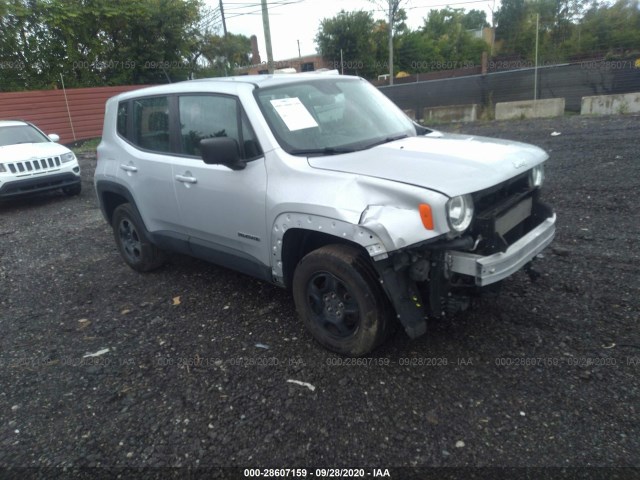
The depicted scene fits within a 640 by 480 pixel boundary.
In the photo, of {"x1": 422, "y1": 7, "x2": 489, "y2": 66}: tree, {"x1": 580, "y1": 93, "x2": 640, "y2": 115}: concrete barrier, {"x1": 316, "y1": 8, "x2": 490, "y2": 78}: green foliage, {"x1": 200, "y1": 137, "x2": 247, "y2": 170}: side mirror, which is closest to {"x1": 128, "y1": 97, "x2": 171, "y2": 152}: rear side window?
{"x1": 200, "y1": 137, "x2": 247, "y2": 170}: side mirror

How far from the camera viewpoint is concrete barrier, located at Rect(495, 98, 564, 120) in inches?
533

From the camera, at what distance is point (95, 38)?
22.8 meters

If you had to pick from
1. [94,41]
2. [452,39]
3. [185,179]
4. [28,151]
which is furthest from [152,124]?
[452,39]

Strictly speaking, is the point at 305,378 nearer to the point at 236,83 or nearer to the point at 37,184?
the point at 236,83

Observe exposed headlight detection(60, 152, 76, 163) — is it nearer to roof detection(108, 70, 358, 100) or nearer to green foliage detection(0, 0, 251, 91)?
roof detection(108, 70, 358, 100)

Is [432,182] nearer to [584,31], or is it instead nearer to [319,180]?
[319,180]

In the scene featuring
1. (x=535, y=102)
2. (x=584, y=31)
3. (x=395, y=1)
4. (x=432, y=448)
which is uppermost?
(x=395, y=1)

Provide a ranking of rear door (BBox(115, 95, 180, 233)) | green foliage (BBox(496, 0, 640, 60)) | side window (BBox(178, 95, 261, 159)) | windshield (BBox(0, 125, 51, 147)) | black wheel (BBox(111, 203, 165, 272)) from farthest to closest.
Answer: green foliage (BBox(496, 0, 640, 60))
windshield (BBox(0, 125, 51, 147))
black wheel (BBox(111, 203, 165, 272))
rear door (BBox(115, 95, 180, 233))
side window (BBox(178, 95, 261, 159))

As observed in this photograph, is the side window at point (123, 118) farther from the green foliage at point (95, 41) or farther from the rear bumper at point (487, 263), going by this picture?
the green foliage at point (95, 41)

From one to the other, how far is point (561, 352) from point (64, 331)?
384cm

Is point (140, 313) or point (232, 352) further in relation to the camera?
point (140, 313)

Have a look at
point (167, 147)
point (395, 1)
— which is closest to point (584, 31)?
point (395, 1)

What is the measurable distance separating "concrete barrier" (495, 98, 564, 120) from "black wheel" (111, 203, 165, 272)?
40.1 ft

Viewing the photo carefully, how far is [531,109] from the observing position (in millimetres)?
13844
